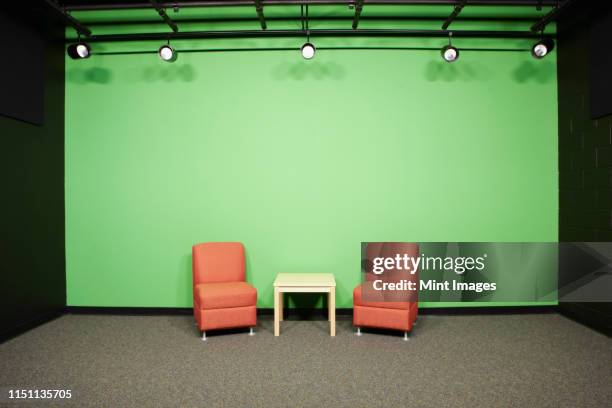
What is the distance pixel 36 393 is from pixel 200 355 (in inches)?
49.4

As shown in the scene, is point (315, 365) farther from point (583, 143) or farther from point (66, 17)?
point (66, 17)

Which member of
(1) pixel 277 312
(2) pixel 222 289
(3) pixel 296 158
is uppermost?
(3) pixel 296 158

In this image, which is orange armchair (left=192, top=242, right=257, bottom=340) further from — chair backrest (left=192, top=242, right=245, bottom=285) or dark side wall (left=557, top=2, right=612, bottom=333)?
dark side wall (left=557, top=2, right=612, bottom=333)

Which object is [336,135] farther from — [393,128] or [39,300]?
[39,300]

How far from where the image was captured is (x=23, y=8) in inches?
158

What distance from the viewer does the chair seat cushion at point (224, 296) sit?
373cm

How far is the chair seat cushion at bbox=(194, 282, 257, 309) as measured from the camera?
12.2ft

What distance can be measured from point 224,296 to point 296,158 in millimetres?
1951

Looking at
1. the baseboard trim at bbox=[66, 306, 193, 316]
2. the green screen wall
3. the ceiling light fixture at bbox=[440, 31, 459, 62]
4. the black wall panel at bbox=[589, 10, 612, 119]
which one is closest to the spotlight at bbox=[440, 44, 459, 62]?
the ceiling light fixture at bbox=[440, 31, 459, 62]

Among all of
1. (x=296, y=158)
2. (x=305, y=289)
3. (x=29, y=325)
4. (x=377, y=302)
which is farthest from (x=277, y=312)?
(x=29, y=325)

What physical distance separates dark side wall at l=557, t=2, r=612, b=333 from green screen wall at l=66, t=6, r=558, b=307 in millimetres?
352

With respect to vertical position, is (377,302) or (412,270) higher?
(412,270)

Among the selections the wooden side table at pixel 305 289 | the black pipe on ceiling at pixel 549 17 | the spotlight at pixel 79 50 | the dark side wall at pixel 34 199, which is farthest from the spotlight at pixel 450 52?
the dark side wall at pixel 34 199

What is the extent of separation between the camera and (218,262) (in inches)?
168
